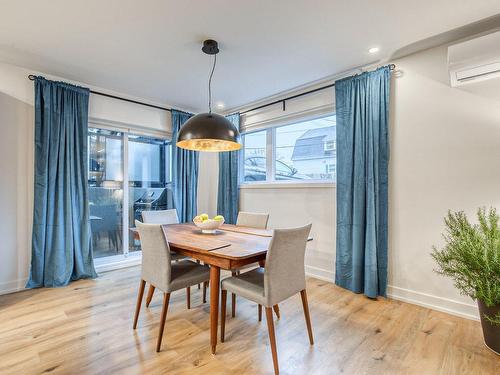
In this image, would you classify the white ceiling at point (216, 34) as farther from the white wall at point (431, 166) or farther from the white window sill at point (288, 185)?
the white window sill at point (288, 185)

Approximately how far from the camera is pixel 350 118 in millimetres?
2951

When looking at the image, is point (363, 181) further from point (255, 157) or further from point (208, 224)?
point (255, 157)

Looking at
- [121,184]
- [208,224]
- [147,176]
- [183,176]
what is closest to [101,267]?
[121,184]

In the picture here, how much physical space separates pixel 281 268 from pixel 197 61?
228 centimetres

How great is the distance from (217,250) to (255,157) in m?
2.64

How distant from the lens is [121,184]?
3.89 meters

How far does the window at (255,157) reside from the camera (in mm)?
4184

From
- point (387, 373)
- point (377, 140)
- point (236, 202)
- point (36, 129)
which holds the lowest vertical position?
point (387, 373)

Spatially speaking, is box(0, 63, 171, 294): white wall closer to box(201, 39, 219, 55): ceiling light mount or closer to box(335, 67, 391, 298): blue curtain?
box(201, 39, 219, 55): ceiling light mount

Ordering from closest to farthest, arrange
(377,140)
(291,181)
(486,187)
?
(486,187)
(377,140)
(291,181)

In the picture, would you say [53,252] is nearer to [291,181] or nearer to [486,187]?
[291,181]

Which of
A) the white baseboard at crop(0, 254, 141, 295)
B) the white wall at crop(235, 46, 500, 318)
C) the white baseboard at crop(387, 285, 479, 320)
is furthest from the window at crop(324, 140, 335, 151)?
the white baseboard at crop(0, 254, 141, 295)

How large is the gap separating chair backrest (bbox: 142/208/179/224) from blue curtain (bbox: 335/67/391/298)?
2080mm

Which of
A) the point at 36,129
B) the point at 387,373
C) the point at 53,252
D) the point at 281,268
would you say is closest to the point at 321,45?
the point at 281,268
